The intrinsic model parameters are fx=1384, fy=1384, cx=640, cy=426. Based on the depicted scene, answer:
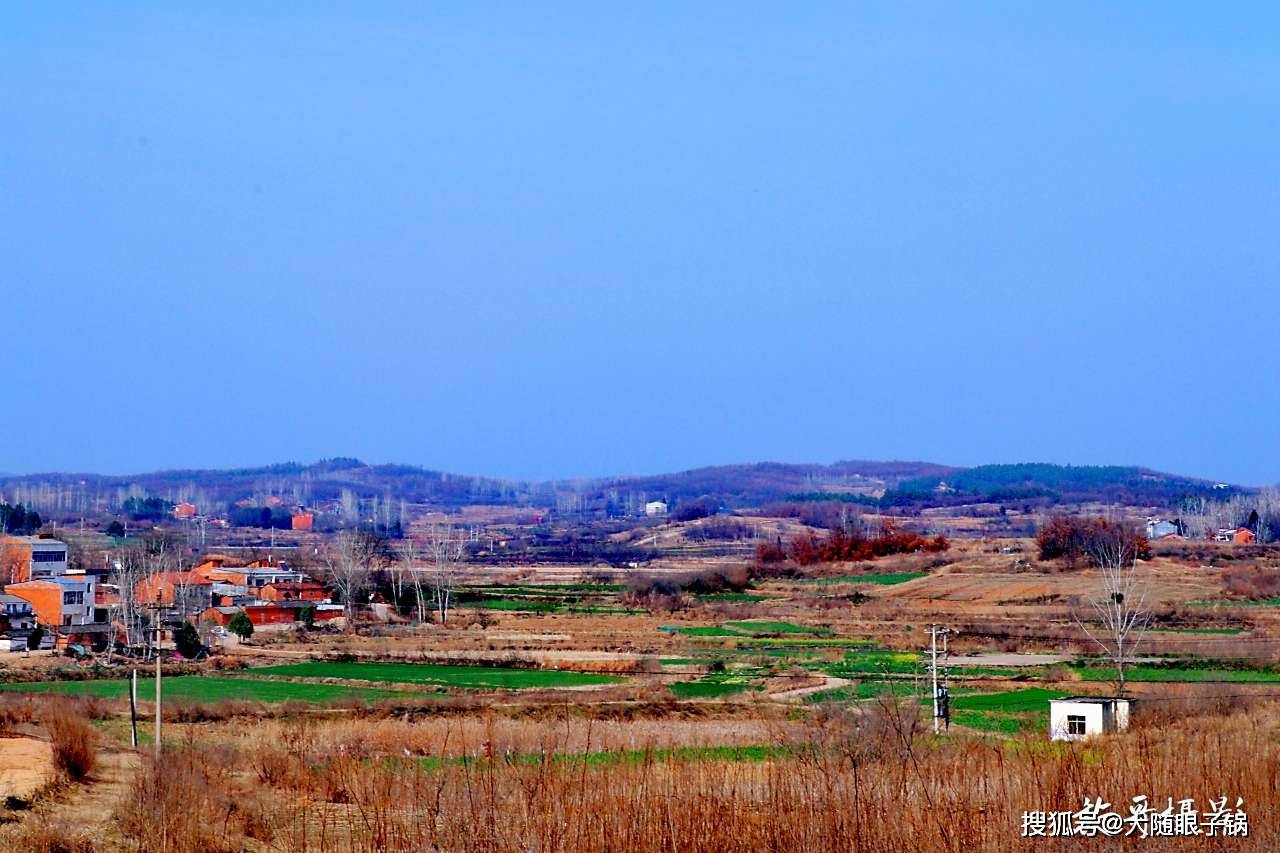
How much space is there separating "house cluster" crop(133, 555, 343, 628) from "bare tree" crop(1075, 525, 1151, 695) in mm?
31366

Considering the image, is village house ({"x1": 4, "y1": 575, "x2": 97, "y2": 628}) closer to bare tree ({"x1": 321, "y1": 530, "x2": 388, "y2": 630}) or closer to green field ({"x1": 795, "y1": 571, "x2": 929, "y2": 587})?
bare tree ({"x1": 321, "y1": 530, "x2": 388, "y2": 630})

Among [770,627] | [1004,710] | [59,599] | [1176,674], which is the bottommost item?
[770,627]

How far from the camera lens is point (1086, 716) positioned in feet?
72.4

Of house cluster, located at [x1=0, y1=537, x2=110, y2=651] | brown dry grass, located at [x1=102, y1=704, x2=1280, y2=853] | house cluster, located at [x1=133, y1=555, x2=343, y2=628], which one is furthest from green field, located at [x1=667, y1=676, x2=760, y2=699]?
brown dry grass, located at [x1=102, y1=704, x2=1280, y2=853]

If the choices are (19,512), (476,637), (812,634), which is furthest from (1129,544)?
(19,512)

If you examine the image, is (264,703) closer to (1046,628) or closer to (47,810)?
(47,810)

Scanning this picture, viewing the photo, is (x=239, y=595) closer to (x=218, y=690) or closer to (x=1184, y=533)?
(x=218, y=690)

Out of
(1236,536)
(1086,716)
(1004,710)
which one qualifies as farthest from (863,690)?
(1236,536)

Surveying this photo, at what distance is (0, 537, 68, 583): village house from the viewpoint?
204 feet

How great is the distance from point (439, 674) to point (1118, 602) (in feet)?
62.0

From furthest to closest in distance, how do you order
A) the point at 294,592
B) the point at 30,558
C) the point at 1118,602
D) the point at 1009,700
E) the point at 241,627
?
the point at 30,558
the point at 294,592
the point at 241,627
the point at 1118,602
the point at 1009,700

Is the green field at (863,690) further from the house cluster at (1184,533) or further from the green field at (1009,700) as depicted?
the house cluster at (1184,533)

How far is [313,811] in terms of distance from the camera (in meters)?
9.31

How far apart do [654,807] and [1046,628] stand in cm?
4526
